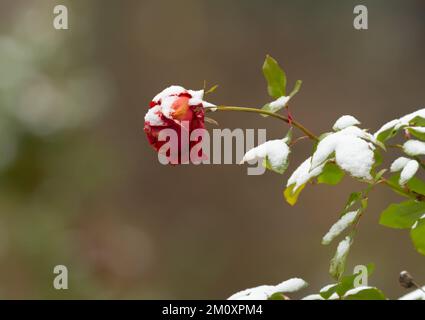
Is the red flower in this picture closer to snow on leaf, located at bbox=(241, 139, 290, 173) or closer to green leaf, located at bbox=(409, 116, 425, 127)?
snow on leaf, located at bbox=(241, 139, 290, 173)

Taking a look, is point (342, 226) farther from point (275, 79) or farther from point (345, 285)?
point (275, 79)

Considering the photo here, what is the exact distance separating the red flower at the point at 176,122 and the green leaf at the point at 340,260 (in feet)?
0.44

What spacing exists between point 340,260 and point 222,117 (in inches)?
73.7

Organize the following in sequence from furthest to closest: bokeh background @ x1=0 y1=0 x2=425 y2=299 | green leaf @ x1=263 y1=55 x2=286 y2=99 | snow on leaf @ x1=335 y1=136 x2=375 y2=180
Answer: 1. bokeh background @ x1=0 y1=0 x2=425 y2=299
2. green leaf @ x1=263 y1=55 x2=286 y2=99
3. snow on leaf @ x1=335 y1=136 x2=375 y2=180

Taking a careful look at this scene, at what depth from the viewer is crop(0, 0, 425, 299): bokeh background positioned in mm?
2221

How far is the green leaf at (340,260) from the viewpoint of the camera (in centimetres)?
50

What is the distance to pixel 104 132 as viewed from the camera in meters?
2.35

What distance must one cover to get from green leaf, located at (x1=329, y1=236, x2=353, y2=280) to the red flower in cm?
13

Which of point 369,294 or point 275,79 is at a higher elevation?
point 275,79

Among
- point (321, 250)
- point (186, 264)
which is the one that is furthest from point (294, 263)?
point (186, 264)

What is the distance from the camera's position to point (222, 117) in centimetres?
237

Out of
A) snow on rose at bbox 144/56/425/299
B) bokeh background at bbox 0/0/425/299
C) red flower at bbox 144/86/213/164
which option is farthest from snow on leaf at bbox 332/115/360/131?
bokeh background at bbox 0/0/425/299

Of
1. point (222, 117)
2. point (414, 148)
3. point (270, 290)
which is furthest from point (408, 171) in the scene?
point (222, 117)
